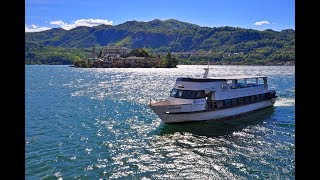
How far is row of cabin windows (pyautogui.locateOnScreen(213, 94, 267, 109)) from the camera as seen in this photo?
4328 centimetres

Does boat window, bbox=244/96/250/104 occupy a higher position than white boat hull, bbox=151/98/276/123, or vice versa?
boat window, bbox=244/96/250/104

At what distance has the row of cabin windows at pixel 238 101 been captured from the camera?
43.3 meters

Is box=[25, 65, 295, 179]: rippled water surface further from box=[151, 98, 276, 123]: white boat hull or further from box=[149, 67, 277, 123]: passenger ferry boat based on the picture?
box=[149, 67, 277, 123]: passenger ferry boat

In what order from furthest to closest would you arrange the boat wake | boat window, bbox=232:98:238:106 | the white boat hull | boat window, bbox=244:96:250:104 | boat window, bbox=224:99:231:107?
the boat wake
boat window, bbox=244:96:250:104
boat window, bbox=232:98:238:106
boat window, bbox=224:99:231:107
the white boat hull

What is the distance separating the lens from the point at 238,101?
4709cm

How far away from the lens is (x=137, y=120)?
44.6 metres

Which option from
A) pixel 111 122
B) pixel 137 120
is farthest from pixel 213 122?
pixel 111 122

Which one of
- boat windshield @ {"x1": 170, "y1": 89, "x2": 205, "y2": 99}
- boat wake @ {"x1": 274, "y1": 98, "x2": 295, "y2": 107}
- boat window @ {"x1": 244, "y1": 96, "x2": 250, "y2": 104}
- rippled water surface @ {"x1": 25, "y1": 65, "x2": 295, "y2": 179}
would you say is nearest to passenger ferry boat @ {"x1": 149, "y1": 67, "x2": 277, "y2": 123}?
boat windshield @ {"x1": 170, "y1": 89, "x2": 205, "y2": 99}

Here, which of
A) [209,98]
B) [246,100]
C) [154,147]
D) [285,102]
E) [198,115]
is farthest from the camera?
[285,102]

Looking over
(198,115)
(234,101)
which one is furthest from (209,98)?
(234,101)

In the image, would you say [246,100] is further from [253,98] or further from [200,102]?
[200,102]

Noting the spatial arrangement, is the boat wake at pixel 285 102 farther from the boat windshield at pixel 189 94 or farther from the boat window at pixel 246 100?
the boat windshield at pixel 189 94
